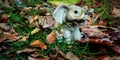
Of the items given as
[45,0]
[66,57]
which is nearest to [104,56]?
[66,57]

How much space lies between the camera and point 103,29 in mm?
3221

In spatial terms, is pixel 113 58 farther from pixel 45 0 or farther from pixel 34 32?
pixel 45 0

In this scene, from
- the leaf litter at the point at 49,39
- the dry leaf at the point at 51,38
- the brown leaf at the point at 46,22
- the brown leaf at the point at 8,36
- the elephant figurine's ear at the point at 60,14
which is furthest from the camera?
the brown leaf at the point at 46,22

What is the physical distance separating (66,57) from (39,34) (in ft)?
1.63

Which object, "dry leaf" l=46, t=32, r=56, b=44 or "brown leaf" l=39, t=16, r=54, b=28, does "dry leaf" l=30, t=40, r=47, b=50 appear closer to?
"dry leaf" l=46, t=32, r=56, b=44

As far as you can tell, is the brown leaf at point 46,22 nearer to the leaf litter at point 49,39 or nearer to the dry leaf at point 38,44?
the leaf litter at point 49,39

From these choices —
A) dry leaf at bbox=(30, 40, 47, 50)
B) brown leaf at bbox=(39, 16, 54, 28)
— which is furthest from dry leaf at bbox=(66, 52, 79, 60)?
brown leaf at bbox=(39, 16, 54, 28)

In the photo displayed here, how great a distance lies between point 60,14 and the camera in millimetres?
2693

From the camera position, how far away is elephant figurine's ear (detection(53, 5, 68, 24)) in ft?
8.82

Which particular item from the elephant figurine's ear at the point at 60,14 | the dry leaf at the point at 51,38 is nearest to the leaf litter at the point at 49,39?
the dry leaf at the point at 51,38

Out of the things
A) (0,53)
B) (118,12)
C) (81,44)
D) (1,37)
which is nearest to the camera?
(0,53)

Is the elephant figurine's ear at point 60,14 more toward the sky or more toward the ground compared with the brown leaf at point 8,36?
more toward the sky

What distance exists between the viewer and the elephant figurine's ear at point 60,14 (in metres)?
2.69

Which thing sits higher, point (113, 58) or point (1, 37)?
point (1, 37)
